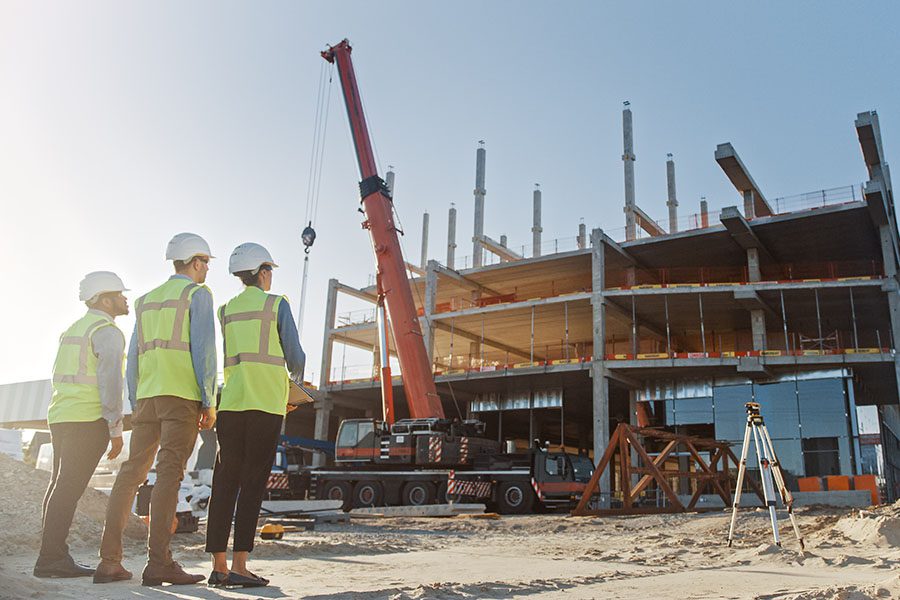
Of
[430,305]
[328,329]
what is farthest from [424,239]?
[430,305]

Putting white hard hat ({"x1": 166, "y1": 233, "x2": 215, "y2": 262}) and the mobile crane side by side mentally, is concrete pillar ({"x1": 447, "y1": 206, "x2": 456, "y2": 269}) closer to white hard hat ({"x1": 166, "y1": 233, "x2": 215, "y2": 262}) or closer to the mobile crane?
the mobile crane

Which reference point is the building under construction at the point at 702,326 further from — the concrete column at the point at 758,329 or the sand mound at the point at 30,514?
the sand mound at the point at 30,514

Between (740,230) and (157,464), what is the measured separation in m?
27.9

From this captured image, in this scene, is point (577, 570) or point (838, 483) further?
point (838, 483)

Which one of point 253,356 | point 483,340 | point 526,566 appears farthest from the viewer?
point 483,340

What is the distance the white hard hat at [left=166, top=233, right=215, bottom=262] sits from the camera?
4.16 metres

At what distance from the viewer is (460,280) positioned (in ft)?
119

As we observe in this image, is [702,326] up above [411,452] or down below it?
above

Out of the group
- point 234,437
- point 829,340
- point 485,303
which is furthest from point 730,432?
point 234,437

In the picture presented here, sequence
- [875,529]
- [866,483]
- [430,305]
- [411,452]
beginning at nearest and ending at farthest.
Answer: [875,529] < [411,452] < [866,483] < [430,305]

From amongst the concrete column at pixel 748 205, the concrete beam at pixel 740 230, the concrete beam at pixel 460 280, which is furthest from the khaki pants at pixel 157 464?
the concrete beam at pixel 460 280

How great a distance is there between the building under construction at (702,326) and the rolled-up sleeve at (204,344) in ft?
81.6

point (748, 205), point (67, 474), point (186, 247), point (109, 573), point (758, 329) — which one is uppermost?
point (748, 205)

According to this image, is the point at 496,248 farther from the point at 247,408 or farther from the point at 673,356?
the point at 247,408
